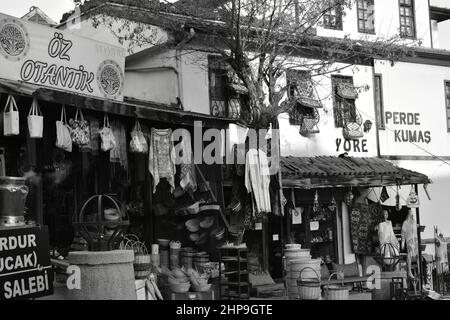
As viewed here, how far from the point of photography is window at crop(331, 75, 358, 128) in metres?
17.0

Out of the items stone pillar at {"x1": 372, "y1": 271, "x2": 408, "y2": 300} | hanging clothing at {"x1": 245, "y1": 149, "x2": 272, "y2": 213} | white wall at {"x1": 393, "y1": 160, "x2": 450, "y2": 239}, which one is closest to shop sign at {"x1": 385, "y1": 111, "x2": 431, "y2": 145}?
white wall at {"x1": 393, "y1": 160, "x2": 450, "y2": 239}

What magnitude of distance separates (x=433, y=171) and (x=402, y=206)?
218cm

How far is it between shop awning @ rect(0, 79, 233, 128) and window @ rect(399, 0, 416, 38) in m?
10.1

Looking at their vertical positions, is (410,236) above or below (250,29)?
below

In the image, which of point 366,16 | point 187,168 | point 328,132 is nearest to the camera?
point 187,168

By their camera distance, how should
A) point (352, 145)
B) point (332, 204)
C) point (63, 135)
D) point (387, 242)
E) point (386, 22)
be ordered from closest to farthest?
point (63, 135)
point (387, 242)
point (332, 204)
point (352, 145)
point (386, 22)

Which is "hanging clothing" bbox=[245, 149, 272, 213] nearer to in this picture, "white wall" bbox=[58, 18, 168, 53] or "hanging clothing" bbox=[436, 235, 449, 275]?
"white wall" bbox=[58, 18, 168, 53]

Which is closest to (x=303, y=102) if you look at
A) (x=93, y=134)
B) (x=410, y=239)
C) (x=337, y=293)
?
(x=410, y=239)

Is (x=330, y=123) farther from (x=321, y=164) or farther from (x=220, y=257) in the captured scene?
(x=220, y=257)

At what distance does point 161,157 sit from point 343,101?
24.6 feet

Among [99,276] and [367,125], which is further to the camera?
[367,125]

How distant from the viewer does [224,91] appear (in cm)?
1530

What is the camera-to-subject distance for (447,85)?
63.7 feet

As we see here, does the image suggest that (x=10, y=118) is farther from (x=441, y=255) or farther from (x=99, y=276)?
(x=441, y=255)
